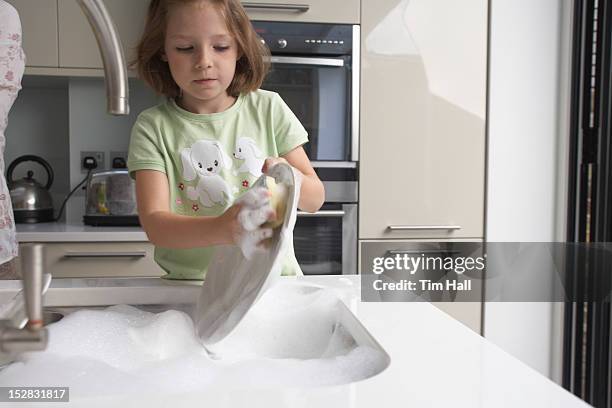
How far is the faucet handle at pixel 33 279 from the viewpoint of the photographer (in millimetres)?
325

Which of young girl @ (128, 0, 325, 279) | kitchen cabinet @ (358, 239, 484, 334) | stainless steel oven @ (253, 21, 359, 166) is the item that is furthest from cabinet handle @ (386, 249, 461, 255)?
young girl @ (128, 0, 325, 279)

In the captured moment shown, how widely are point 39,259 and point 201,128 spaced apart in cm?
71

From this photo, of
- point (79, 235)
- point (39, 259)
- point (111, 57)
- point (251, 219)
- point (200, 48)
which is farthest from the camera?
point (79, 235)

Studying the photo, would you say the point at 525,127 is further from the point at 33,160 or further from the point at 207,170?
the point at 33,160

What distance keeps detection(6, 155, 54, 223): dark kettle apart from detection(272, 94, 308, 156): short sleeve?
1404mm

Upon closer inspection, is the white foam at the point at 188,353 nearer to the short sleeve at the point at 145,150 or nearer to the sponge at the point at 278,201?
the sponge at the point at 278,201

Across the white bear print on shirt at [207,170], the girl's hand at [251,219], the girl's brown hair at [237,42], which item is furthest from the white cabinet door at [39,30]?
the girl's hand at [251,219]

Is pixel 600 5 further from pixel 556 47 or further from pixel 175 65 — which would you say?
pixel 175 65

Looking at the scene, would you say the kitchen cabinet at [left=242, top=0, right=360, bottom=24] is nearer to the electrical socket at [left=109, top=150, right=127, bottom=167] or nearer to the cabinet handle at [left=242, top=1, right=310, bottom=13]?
the cabinet handle at [left=242, top=1, right=310, bottom=13]

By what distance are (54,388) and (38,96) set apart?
2207mm

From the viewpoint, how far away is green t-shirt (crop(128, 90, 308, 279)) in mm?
982

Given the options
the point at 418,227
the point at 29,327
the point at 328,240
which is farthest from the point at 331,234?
the point at 29,327

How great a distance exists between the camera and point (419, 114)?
2070 millimetres

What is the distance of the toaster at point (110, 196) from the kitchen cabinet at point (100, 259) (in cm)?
16
